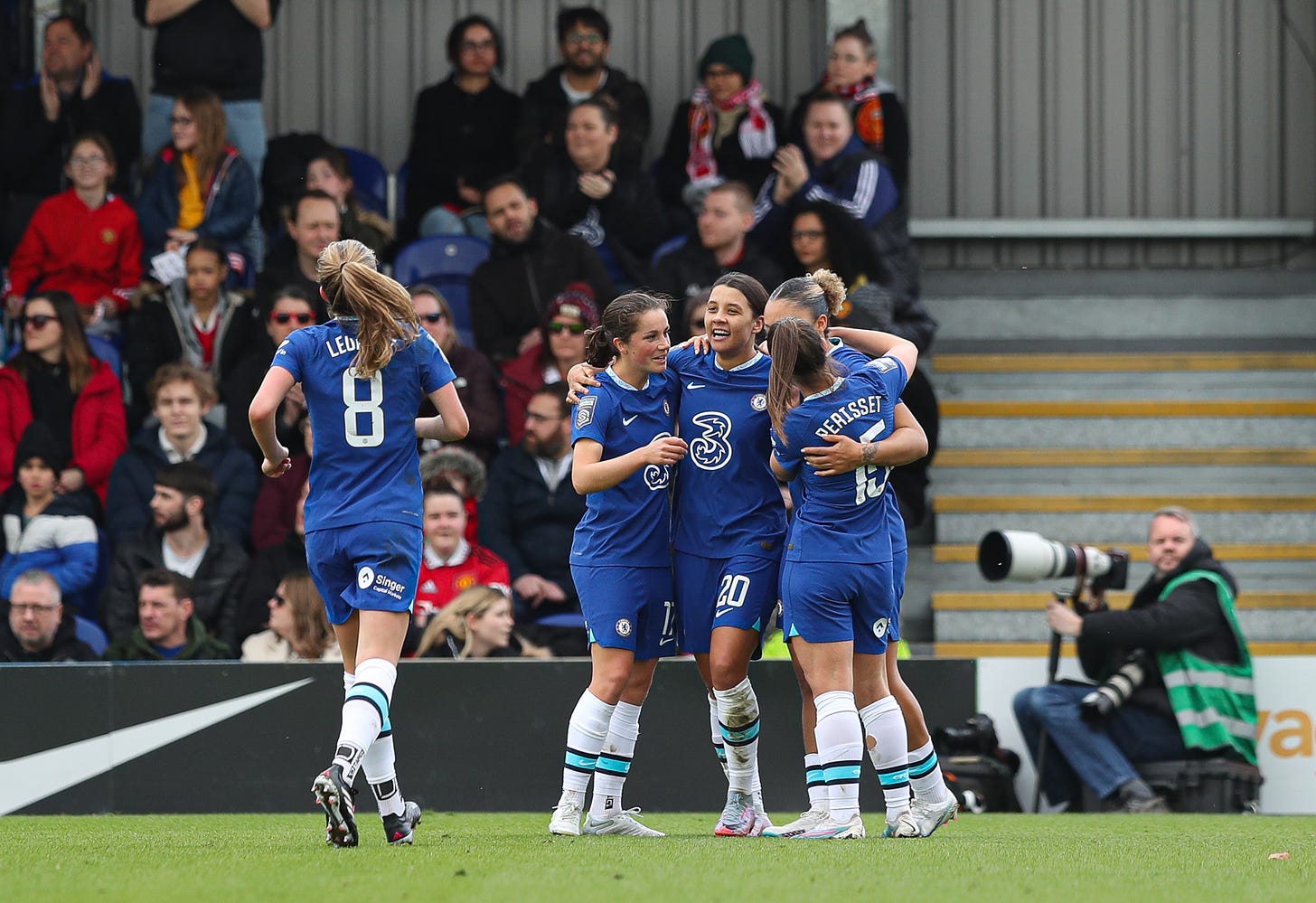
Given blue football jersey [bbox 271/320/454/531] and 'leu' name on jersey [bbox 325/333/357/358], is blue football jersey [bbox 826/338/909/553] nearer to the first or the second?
blue football jersey [bbox 271/320/454/531]

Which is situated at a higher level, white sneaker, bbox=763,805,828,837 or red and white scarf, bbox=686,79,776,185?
A: red and white scarf, bbox=686,79,776,185

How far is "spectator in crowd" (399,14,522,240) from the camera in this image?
13000 mm

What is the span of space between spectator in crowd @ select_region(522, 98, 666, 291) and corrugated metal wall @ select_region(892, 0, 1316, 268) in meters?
2.89

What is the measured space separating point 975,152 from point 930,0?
1.22 meters

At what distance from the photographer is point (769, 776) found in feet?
29.3

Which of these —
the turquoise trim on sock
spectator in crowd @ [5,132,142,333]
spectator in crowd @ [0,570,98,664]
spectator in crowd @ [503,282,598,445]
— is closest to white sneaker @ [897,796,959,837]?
the turquoise trim on sock

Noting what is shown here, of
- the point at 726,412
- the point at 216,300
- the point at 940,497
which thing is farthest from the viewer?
the point at 940,497

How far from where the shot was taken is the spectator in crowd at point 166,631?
368 inches

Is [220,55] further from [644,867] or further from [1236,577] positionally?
[644,867]

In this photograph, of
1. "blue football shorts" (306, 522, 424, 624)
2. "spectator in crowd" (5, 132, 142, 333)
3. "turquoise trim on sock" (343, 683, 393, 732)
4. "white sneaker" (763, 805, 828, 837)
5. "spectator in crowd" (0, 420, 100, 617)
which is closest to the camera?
"turquoise trim on sock" (343, 683, 393, 732)

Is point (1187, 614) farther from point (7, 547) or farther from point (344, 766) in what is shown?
point (7, 547)

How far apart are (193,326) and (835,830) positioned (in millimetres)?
6662

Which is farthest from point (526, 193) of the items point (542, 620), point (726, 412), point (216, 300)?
point (726, 412)

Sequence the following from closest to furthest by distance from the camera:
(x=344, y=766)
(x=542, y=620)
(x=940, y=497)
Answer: (x=344, y=766) → (x=542, y=620) → (x=940, y=497)
